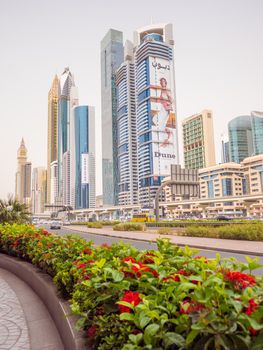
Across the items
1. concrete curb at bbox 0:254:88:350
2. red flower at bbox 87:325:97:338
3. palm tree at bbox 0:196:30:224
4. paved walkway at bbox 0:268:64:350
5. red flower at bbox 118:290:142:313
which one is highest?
palm tree at bbox 0:196:30:224

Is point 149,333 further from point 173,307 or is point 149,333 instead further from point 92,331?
point 92,331

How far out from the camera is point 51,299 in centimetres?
530

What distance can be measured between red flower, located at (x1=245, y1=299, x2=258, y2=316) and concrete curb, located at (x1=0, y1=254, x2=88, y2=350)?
5.61ft

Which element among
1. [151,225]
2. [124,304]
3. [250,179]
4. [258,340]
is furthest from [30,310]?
[250,179]

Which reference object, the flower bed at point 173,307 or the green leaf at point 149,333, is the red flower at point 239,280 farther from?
the green leaf at point 149,333

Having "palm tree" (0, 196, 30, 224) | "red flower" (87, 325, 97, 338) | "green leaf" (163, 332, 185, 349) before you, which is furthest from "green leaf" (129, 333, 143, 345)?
"palm tree" (0, 196, 30, 224)

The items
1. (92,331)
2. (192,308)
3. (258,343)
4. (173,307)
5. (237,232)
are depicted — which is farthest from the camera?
(237,232)

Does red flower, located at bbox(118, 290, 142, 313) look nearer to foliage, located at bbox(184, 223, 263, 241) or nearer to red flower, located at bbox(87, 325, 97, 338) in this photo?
red flower, located at bbox(87, 325, 97, 338)

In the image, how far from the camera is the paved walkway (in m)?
4.26

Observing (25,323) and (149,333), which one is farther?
(25,323)

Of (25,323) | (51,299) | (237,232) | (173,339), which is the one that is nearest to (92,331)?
(173,339)

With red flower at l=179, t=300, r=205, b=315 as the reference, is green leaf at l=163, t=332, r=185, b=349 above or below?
below

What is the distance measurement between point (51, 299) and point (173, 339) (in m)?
3.95

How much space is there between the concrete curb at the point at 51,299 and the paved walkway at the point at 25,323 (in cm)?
12
